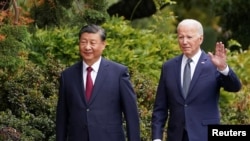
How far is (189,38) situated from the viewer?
22.7ft

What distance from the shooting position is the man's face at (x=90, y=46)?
6.95 m

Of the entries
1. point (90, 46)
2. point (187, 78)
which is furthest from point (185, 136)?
point (90, 46)

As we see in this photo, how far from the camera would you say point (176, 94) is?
7.09m

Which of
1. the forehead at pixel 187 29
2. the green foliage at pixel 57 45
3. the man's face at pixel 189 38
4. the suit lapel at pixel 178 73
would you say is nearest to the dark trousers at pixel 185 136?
the suit lapel at pixel 178 73

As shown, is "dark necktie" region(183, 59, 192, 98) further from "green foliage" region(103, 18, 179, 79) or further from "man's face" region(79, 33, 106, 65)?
"green foliage" region(103, 18, 179, 79)

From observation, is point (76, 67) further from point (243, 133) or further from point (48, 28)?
point (48, 28)

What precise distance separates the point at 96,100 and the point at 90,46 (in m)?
0.46

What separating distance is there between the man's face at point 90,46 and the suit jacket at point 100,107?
0.52 feet

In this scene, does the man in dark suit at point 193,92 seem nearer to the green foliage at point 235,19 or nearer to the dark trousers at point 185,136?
the dark trousers at point 185,136

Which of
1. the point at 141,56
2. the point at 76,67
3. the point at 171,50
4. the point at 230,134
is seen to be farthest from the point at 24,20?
the point at 171,50

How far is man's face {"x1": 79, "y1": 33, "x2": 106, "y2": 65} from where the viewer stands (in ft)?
22.8

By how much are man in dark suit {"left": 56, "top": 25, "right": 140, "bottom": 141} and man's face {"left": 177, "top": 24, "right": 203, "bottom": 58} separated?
59cm

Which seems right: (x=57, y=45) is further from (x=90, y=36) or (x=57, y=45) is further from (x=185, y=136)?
(x=185, y=136)

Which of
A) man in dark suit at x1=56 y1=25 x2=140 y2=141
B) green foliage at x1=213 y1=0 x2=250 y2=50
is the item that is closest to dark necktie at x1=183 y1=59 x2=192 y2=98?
man in dark suit at x1=56 y1=25 x2=140 y2=141
